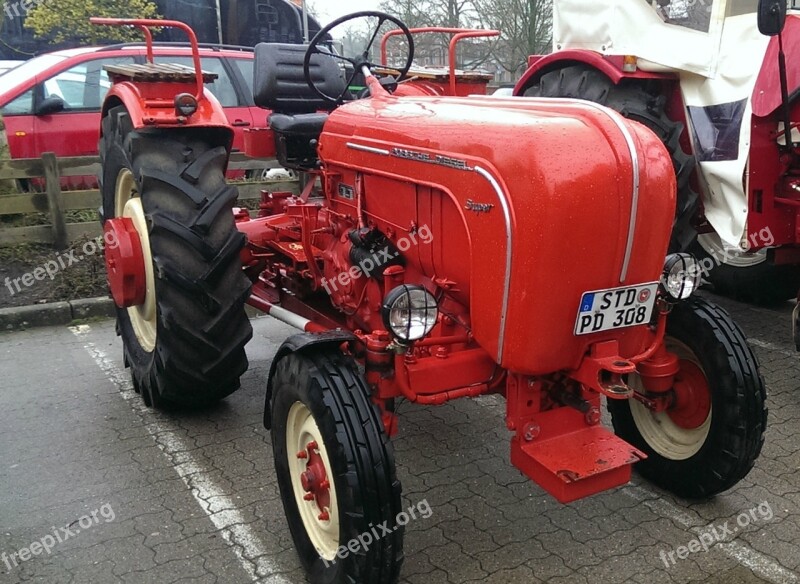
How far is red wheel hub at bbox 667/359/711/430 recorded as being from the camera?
283 cm

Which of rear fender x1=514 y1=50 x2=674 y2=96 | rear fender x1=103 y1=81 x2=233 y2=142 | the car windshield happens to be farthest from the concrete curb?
rear fender x1=514 y1=50 x2=674 y2=96

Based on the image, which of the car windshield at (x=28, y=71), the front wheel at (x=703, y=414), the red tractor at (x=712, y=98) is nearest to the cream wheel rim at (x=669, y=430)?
the front wheel at (x=703, y=414)

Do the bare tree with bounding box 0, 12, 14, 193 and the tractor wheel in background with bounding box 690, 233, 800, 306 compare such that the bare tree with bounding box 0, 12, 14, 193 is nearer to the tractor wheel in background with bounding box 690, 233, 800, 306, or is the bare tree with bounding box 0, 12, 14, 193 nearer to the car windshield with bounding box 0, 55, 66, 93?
the car windshield with bounding box 0, 55, 66, 93

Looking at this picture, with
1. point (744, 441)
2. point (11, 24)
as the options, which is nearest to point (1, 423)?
point (744, 441)

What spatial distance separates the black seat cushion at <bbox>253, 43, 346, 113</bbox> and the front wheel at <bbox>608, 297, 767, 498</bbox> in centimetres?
232

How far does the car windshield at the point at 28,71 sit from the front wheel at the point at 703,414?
6175 mm

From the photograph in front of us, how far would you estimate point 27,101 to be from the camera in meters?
6.71

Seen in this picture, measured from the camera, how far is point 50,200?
5.94 meters

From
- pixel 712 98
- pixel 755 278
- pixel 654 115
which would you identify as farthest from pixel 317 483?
pixel 755 278

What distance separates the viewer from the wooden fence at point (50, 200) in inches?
232

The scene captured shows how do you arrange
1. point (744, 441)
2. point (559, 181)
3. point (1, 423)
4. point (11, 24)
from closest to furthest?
point (559, 181), point (744, 441), point (1, 423), point (11, 24)

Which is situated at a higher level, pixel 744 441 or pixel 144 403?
pixel 744 441

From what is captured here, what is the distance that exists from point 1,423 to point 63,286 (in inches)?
87.9

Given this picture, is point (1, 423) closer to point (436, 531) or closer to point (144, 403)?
point (144, 403)
